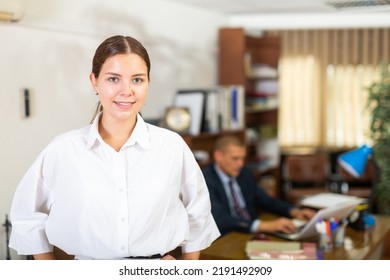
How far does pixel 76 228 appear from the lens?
5.36 feet

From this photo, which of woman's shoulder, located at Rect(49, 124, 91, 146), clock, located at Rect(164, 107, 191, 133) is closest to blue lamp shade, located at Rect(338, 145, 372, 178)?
clock, located at Rect(164, 107, 191, 133)

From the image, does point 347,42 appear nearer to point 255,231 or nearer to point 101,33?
point 255,231

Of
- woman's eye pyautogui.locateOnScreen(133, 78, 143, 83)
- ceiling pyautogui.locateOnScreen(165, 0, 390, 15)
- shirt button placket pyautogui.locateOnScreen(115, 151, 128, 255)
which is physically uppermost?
ceiling pyautogui.locateOnScreen(165, 0, 390, 15)

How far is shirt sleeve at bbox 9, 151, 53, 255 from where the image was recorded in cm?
161

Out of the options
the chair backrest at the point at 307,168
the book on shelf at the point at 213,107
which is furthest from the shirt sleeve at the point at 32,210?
the chair backrest at the point at 307,168

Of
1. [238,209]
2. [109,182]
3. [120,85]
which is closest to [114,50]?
[120,85]

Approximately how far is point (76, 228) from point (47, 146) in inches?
10.5

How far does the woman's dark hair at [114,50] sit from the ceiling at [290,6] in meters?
0.78

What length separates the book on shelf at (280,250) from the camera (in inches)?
85.7

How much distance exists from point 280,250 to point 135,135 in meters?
0.98

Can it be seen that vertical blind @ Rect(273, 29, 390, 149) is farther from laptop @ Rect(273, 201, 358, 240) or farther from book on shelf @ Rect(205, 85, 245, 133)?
laptop @ Rect(273, 201, 358, 240)

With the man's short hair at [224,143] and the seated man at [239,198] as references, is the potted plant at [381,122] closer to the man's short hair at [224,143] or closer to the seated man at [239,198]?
the seated man at [239,198]
